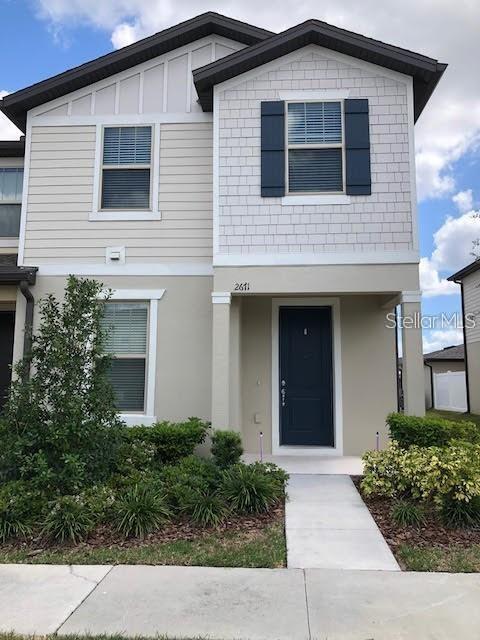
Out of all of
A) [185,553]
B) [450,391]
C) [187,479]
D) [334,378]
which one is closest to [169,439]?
A: [187,479]

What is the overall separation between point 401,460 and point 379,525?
92 cm

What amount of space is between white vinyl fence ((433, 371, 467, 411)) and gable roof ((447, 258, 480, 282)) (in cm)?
373

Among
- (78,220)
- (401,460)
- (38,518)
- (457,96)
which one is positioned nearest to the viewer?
(38,518)

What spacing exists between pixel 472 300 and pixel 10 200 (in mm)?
15911

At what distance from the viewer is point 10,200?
998cm

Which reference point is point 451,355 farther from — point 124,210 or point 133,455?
point 133,455

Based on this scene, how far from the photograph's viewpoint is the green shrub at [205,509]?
5.45 metres

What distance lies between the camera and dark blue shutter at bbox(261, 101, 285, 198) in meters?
8.05

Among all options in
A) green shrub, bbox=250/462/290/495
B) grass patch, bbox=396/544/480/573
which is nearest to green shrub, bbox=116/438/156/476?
green shrub, bbox=250/462/290/495

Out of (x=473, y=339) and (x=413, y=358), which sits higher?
(x=473, y=339)

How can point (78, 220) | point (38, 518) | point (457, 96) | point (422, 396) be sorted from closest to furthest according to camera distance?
point (38, 518) < point (422, 396) < point (78, 220) < point (457, 96)

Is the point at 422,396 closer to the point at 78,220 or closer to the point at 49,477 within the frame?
the point at 49,477

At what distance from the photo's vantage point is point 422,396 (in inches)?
297

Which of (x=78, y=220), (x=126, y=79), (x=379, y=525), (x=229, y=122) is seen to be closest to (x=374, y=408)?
(x=379, y=525)
